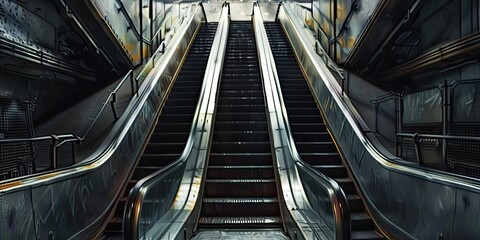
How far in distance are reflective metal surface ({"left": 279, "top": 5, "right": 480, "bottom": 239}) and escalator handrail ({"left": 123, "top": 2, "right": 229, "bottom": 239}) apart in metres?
2.13

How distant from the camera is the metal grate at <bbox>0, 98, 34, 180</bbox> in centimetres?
413

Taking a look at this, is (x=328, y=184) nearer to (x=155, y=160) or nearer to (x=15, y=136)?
(x=155, y=160)

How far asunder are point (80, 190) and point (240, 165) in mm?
2568

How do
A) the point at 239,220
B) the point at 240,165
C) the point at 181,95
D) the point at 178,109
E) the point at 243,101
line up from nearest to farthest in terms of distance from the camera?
the point at 239,220
the point at 240,165
the point at 178,109
the point at 243,101
the point at 181,95

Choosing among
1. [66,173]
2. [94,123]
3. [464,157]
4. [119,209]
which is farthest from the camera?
[94,123]

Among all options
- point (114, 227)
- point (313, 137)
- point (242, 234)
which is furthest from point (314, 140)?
point (114, 227)

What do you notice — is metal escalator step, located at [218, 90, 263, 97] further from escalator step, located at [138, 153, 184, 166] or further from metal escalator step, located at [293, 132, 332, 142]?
escalator step, located at [138, 153, 184, 166]

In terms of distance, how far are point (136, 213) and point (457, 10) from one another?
5.11 meters

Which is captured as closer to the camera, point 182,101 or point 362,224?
point 362,224

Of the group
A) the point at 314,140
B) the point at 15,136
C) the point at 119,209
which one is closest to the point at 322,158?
the point at 314,140

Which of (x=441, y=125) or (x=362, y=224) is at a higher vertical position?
(x=441, y=125)

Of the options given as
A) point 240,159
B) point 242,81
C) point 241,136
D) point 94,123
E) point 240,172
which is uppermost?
point 242,81

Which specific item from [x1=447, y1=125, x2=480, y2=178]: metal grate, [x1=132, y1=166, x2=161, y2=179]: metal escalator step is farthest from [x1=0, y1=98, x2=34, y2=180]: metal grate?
[x1=447, y1=125, x2=480, y2=178]: metal grate

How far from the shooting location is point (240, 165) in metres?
5.56
